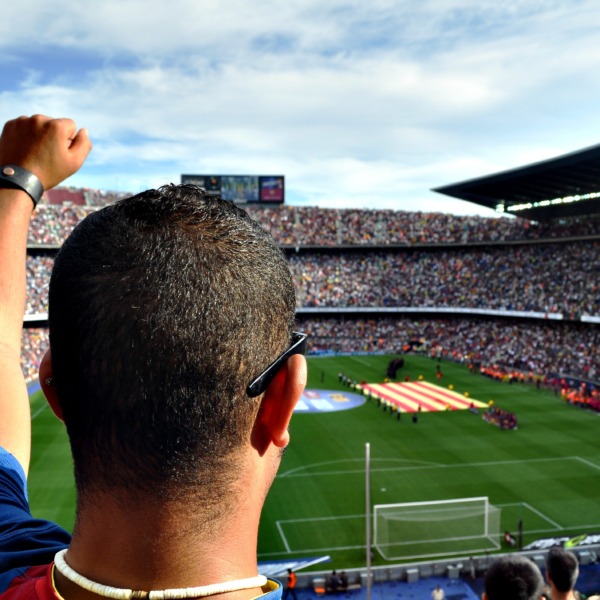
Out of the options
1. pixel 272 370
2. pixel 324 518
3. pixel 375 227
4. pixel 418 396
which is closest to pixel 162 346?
pixel 272 370

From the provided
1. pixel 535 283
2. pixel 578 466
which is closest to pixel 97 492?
pixel 578 466

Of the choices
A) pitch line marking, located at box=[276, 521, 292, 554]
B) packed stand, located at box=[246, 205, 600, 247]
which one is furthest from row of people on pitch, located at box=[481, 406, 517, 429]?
packed stand, located at box=[246, 205, 600, 247]

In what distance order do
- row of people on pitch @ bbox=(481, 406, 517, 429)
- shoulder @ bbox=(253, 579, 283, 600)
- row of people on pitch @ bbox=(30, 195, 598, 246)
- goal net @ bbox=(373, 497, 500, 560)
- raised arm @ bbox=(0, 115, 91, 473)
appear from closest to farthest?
shoulder @ bbox=(253, 579, 283, 600) < raised arm @ bbox=(0, 115, 91, 473) < goal net @ bbox=(373, 497, 500, 560) < row of people on pitch @ bbox=(481, 406, 517, 429) < row of people on pitch @ bbox=(30, 195, 598, 246)

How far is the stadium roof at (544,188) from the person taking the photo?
148 feet

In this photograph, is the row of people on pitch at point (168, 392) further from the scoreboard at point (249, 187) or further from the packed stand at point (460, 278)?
the scoreboard at point (249, 187)

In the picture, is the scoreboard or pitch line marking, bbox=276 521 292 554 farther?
the scoreboard

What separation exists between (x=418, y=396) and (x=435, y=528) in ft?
66.4

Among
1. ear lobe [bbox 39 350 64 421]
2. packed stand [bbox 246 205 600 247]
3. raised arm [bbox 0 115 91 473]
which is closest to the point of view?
ear lobe [bbox 39 350 64 421]

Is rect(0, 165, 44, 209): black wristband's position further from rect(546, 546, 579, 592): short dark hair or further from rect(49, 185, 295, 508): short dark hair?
rect(546, 546, 579, 592): short dark hair

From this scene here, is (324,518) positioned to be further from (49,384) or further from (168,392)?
(168,392)

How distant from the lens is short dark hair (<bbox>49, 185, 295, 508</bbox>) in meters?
1.42

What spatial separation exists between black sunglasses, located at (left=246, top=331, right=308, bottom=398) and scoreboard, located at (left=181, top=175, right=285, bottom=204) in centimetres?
7464

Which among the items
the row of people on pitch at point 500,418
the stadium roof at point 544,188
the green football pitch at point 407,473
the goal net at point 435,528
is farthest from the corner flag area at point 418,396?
the stadium roof at point 544,188

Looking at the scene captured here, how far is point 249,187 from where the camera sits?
75938 millimetres
